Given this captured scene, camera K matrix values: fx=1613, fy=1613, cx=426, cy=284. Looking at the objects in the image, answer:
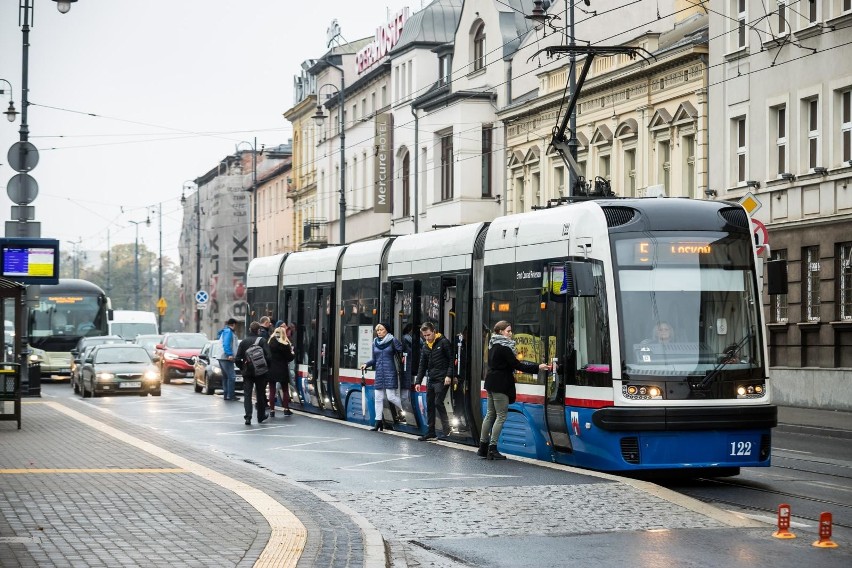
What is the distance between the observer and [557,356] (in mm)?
18234

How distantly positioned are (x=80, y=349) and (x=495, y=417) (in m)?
30.7

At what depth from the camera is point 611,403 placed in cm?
1691

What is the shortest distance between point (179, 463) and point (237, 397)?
22885mm

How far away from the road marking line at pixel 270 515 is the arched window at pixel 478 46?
39.5 meters

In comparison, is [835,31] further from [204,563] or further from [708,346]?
[204,563]

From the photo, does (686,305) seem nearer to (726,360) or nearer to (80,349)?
(726,360)

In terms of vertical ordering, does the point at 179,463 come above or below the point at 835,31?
below

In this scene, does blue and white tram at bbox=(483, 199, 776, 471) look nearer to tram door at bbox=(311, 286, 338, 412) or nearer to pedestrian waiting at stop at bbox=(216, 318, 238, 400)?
tram door at bbox=(311, 286, 338, 412)

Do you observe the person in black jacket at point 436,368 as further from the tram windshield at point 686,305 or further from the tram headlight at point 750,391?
the tram headlight at point 750,391

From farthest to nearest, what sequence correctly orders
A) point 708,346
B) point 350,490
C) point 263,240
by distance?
1. point 263,240
2. point 708,346
3. point 350,490

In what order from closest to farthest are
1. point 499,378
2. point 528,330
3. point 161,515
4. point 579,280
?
point 161,515 < point 579,280 < point 499,378 < point 528,330

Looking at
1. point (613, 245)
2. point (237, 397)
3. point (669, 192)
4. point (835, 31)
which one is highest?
point (835, 31)

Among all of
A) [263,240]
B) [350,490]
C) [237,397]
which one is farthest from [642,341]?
[263,240]

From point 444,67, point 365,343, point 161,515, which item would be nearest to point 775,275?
point 161,515
